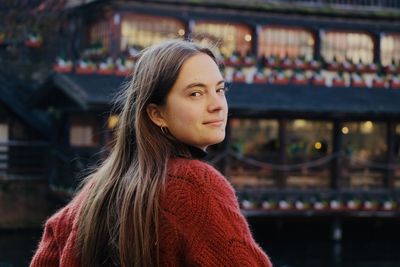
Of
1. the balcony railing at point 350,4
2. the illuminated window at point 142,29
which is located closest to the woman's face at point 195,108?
the illuminated window at point 142,29

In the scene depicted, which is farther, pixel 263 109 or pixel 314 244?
pixel 314 244

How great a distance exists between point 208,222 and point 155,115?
411mm

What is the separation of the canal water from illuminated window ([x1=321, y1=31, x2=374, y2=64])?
15.7ft

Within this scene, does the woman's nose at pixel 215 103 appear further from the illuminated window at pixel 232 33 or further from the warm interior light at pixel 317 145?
the illuminated window at pixel 232 33

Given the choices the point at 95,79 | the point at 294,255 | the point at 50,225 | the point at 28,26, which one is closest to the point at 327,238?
the point at 294,255

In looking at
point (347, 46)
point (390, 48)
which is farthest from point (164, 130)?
point (390, 48)

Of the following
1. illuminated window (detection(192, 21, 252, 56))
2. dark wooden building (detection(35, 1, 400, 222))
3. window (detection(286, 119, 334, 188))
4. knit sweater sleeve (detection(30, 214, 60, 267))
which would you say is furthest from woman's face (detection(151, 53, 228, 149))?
illuminated window (detection(192, 21, 252, 56))

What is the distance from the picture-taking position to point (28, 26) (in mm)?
24891

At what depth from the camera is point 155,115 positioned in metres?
Result: 2.40

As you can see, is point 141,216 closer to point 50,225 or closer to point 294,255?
point 50,225

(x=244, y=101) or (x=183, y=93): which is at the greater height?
(x=183, y=93)

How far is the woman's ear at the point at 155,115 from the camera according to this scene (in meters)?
2.38

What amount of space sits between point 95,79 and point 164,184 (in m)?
17.1

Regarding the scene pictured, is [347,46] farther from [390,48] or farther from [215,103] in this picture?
[215,103]
